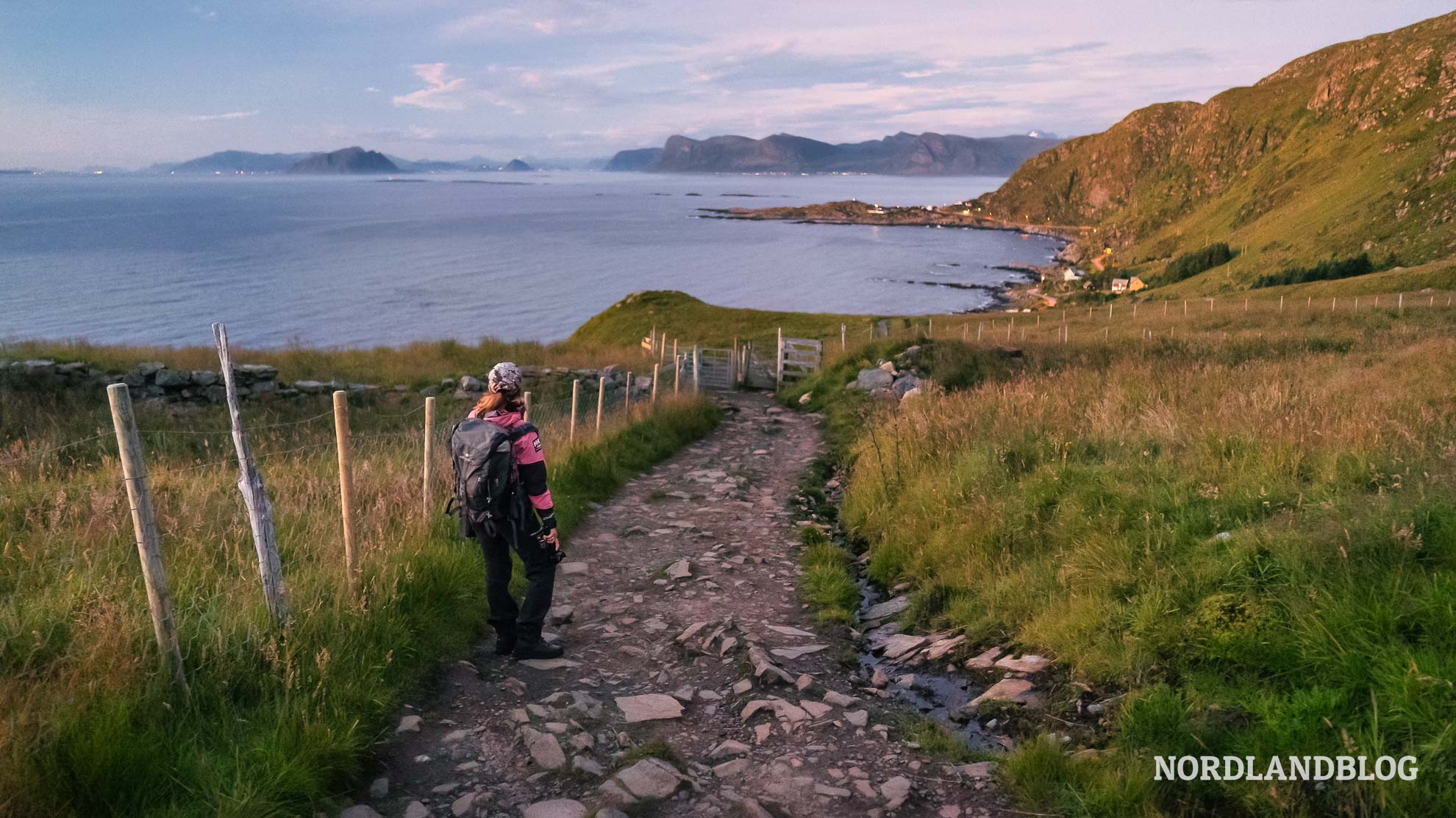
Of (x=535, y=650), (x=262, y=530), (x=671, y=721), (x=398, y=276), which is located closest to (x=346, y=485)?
(x=262, y=530)

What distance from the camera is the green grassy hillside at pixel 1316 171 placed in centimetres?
9019

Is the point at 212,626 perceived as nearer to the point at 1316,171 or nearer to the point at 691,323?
the point at 691,323

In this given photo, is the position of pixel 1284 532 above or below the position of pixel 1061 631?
above

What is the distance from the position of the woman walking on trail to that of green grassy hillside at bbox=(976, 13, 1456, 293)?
94181mm

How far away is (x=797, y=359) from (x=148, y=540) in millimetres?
24632

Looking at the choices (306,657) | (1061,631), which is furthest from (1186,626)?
(306,657)

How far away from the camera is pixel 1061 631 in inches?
241

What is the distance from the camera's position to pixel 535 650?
674 centimetres

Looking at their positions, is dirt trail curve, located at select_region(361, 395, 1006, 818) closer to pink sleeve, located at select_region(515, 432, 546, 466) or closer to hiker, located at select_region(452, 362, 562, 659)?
hiker, located at select_region(452, 362, 562, 659)

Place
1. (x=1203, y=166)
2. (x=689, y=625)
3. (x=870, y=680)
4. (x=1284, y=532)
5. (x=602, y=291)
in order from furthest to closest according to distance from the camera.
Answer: (x=1203, y=166)
(x=602, y=291)
(x=689, y=625)
(x=870, y=680)
(x=1284, y=532)

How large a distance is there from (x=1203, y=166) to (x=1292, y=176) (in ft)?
151

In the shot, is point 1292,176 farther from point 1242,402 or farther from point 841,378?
point 1242,402

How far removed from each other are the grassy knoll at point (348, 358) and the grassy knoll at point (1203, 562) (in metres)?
20.1

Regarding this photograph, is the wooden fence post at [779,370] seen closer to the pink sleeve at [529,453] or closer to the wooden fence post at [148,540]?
the pink sleeve at [529,453]
